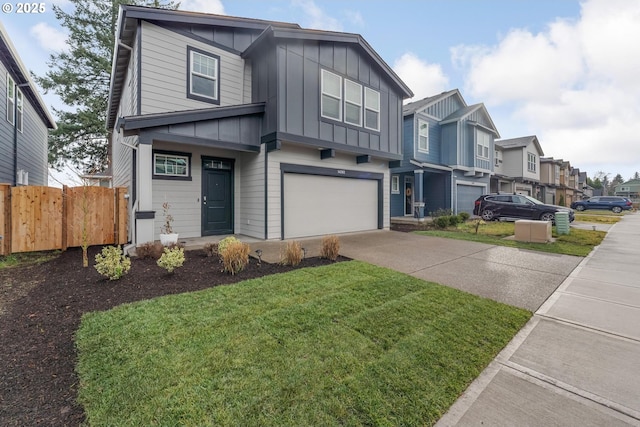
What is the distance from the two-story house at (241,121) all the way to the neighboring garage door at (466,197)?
375 inches

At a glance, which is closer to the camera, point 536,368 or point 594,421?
point 594,421

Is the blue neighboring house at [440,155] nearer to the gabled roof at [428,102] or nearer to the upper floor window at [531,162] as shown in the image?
the gabled roof at [428,102]

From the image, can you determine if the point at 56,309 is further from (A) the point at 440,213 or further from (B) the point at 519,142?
(B) the point at 519,142

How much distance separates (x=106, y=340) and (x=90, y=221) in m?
6.30

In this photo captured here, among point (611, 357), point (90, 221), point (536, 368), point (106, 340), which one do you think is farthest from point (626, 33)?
point (90, 221)

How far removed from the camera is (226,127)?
7785 mm

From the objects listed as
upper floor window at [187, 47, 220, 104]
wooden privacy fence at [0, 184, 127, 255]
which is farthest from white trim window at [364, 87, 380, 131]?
wooden privacy fence at [0, 184, 127, 255]

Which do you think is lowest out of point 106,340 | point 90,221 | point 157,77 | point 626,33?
point 106,340

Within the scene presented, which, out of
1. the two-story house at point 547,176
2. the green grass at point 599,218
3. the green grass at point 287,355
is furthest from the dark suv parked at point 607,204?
the green grass at point 287,355

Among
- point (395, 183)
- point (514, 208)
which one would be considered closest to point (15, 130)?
point (395, 183)

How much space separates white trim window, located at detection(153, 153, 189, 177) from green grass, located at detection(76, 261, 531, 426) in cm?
538

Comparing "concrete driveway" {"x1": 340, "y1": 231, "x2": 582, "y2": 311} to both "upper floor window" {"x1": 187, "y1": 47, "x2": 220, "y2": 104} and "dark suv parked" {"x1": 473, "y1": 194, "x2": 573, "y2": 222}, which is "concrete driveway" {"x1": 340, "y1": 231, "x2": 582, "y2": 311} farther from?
"dark suv parked" {"x1": 473, "y1": 194, "x2": 573, "y2": 222}

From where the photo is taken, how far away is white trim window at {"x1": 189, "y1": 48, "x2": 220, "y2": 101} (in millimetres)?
8125

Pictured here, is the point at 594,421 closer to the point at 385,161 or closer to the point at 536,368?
the point at 536,368
